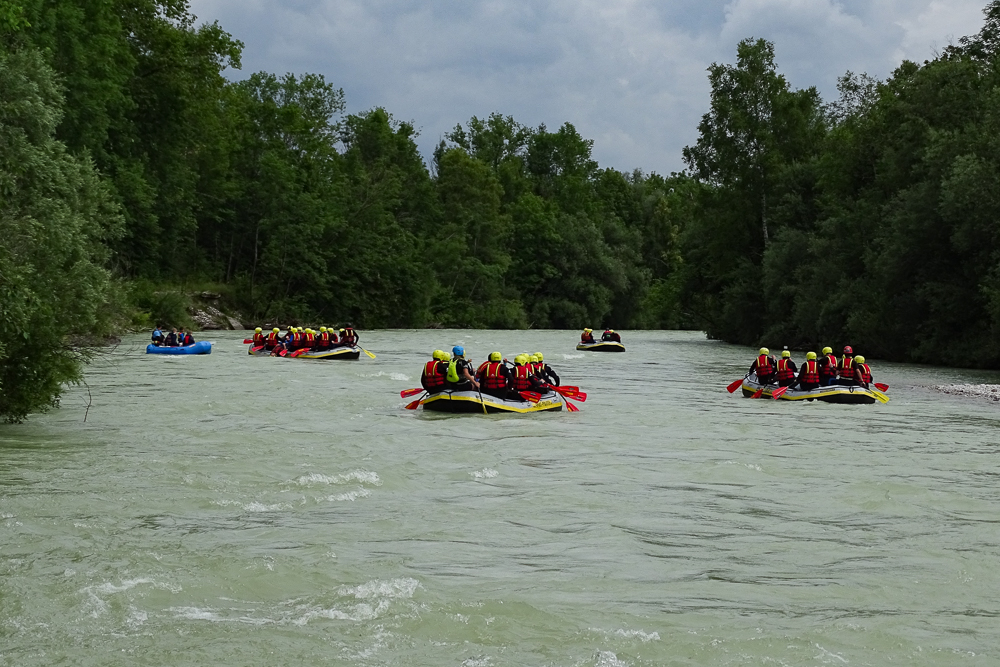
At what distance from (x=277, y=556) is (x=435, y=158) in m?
93.9

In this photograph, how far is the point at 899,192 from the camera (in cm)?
4141

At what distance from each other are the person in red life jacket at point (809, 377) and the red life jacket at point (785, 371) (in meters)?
0.44

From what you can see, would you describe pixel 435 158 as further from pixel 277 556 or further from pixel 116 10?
pixel 277 556

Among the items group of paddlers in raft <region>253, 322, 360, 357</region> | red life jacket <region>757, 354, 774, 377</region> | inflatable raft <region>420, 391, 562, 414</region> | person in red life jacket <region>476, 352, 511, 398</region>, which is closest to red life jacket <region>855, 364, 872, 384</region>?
red life jacket <region>757, 354, 774, 377</region>

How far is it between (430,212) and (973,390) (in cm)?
6132

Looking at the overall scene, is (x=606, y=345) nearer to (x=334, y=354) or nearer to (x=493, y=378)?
(x=334, y=354)

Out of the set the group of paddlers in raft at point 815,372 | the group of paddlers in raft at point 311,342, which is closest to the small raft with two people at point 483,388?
the group of paddlers in raft at point 815,372

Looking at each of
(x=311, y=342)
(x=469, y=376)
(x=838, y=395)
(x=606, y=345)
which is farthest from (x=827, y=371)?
(x=606, y=345)

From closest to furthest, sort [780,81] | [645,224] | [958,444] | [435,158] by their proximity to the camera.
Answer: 1. [958,444]
2. [780,81]
3. [435,158]
4. [645,224]

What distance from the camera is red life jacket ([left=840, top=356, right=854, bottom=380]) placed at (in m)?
25.9

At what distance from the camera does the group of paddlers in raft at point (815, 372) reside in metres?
25.2

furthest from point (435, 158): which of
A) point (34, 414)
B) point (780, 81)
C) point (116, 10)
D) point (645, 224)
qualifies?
point (34, 414)

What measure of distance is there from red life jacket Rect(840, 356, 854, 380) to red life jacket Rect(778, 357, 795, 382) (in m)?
1.13

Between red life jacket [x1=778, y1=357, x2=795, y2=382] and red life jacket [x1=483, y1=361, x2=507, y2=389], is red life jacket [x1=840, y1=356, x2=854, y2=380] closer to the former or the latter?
red life jacket [x1=778, y1=357, x2=795, y2=382]
